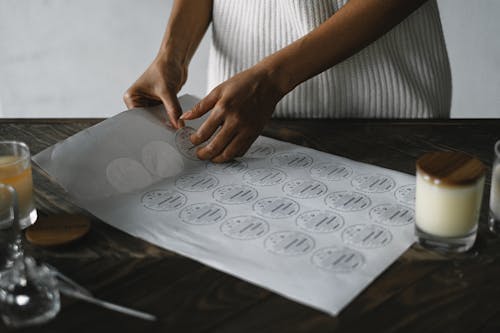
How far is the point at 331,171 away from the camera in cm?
85

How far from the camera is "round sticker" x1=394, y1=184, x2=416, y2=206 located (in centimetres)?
77

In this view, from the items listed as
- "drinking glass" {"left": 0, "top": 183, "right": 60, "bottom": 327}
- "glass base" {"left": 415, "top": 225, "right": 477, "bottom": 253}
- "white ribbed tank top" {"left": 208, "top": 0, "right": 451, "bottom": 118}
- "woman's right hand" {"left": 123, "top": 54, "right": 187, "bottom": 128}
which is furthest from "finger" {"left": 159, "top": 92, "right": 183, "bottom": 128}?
"glass base" {"left": 415, "top": 225, "right": 477, "bottom": 253}

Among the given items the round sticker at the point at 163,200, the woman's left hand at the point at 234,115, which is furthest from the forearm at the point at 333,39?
the round sticker at the point at 163,200

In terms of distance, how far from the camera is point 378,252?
0.67 metres

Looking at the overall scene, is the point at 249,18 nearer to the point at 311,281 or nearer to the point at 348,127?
the point at 348,127

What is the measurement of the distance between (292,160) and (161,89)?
0.25 metres

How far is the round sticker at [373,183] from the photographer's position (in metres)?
0.80

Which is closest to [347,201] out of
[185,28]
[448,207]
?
[448,207]

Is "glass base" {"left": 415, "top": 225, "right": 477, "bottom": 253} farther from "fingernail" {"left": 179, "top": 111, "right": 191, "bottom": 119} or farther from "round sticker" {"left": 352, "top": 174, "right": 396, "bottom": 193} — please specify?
"fingernail" {"left": 179, "top": 111, "right": 191, "bottom": 119}

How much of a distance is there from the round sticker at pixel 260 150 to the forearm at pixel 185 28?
246 millimetres

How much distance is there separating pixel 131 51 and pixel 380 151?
4.91 ft

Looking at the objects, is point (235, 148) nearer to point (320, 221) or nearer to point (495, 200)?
point (320, 221)

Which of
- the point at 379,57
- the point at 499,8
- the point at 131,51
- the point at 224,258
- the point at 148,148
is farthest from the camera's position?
the point at 131,51

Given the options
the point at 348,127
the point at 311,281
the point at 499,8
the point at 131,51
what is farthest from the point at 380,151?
the point at 131,51
